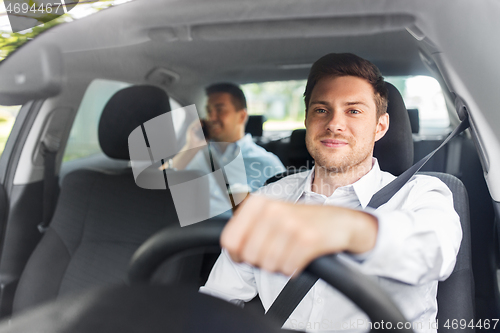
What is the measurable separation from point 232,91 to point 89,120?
0.63m

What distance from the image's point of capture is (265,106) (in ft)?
4.46

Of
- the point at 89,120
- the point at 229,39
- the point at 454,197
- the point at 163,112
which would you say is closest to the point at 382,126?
the point at 454,197

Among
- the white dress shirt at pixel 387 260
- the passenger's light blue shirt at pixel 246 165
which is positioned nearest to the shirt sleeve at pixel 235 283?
the white dress shirt at pixel 387 260

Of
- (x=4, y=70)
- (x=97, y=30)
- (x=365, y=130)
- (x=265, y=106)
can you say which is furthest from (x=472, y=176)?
(x=4, y=70)

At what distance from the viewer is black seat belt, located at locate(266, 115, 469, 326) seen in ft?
3.11

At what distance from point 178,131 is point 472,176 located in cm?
103

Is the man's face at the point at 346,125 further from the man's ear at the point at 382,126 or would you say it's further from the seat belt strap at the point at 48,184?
the seat belt strap at the point at 48,184

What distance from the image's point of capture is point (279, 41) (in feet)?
4.12

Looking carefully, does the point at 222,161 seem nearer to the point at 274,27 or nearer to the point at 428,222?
the point at 274,27

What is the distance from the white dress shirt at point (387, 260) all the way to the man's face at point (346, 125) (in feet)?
0.25

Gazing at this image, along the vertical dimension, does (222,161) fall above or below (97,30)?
below

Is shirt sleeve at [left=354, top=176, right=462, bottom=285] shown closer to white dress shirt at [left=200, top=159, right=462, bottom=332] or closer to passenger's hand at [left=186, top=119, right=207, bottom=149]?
white dress shirt at [left=200, top=159, right=462, bottom=332]

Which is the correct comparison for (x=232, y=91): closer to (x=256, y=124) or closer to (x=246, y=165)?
(x=256, y=124)

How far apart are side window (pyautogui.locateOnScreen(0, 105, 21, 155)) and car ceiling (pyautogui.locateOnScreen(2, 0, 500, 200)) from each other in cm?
23
